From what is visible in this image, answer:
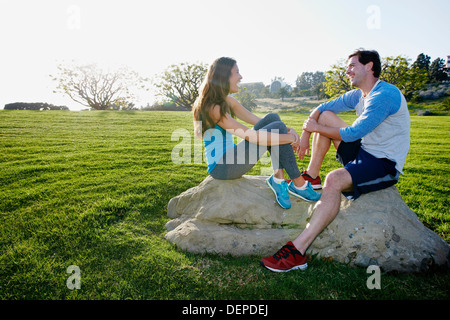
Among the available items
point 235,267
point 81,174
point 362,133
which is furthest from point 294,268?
point 81,174

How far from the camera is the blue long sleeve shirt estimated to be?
325cm

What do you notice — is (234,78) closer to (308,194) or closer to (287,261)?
(308,194)

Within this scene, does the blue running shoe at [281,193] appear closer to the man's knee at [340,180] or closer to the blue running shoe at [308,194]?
the blue running shoe at [308,194]

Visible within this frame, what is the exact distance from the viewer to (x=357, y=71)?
3.58m

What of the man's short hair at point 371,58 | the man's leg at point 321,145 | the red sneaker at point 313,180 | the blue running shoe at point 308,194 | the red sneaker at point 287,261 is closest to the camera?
the red sneaker at point 287,261

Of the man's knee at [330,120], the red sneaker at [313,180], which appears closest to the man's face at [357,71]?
the man's knee at [330,120]

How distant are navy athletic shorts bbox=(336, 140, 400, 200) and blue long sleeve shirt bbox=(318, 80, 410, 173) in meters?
0.08

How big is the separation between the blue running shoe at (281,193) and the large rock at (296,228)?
0.33 feet

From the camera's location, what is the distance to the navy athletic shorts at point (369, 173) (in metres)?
3.33

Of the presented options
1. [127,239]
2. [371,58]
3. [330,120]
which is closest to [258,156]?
[330,120]

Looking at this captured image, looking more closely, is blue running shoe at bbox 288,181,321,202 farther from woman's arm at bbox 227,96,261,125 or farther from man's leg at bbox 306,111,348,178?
woman's arm at bbox 227,96,261,125

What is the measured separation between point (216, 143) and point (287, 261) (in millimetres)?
1871

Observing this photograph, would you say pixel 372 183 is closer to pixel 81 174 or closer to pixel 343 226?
pixel 343 226

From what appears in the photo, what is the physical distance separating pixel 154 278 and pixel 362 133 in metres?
3.04
